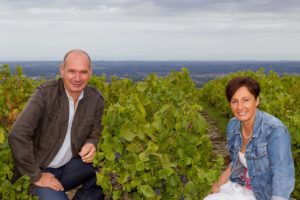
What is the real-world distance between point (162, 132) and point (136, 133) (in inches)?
10.6

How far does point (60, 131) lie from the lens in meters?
4.64

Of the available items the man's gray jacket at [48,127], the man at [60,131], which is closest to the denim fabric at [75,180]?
the man at [60,131]

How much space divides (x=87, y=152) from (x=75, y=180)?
1.49 feet

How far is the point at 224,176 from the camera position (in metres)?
4.30

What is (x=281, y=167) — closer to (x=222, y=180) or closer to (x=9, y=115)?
(x=222, y=180)

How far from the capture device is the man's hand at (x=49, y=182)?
15.1ft

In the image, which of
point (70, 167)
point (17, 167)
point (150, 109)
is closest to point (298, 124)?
point (150, 109)

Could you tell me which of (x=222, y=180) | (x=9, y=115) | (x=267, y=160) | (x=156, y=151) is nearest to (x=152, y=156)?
(x=156, y=151)

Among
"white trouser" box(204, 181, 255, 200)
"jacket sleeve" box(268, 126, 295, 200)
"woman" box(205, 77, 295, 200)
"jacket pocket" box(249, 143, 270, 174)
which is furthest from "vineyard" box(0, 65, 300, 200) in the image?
"jacket sleeve" box(268, 126, 295, 200)

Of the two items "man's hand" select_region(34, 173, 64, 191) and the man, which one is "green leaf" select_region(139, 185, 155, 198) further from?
"man's hand" select_region(34, 173, 64, 191)

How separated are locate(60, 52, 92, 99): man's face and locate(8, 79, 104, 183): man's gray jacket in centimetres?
15

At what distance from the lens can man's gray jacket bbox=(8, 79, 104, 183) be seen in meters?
4.39

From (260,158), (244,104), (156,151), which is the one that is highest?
(244,104)

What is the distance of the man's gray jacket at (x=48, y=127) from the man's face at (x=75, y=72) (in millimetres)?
145
